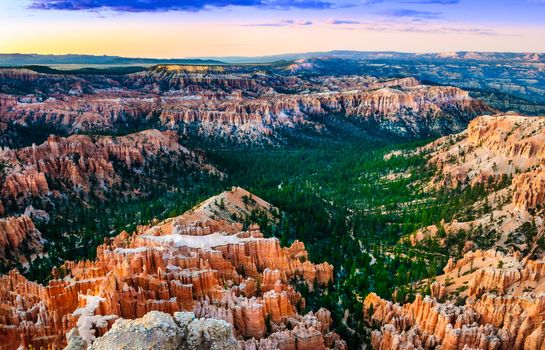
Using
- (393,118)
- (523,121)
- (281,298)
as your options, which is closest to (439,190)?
(523,121)

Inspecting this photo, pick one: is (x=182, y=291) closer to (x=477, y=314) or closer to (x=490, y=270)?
(x=477, y=314)

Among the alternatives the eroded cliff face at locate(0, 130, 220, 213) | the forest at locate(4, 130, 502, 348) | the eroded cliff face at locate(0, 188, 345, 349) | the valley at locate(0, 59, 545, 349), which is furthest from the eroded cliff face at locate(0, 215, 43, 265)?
the eroded cliff face at locate(0, 188, 345, 349)

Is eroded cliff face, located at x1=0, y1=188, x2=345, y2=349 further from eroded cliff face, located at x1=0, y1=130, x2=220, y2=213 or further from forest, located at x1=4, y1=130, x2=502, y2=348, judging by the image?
eroded cliff face, located at x1=0, y1=130, x2=220, y2=213

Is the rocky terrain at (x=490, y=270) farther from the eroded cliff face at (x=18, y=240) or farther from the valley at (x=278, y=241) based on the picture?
the eroded cliff face at (x=18, y=240)

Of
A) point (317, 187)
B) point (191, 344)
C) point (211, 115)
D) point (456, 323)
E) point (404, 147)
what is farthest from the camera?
point (211, 115)

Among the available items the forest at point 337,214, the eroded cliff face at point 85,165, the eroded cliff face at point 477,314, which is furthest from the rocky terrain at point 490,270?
the eroded cliff face at point 85,165

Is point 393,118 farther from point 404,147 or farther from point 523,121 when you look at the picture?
point 523,121
